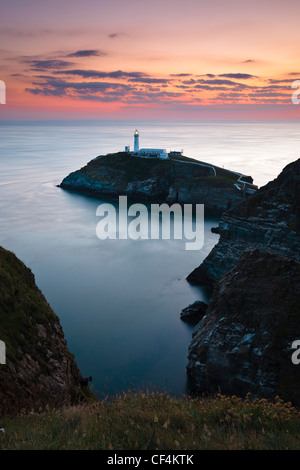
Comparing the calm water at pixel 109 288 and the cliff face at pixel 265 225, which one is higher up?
the cliff face at pixel 265 225

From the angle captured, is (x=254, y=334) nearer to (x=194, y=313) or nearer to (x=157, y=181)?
(x=194, y=313)

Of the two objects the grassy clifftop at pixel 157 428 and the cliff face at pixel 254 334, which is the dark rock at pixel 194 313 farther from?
the grassy clifftop at pixel 157 428

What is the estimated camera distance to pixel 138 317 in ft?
118

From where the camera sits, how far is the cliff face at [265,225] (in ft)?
110

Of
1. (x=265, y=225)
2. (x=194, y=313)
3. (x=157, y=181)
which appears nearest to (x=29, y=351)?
(x=194, y=313)

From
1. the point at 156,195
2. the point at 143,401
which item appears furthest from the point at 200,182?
the point at 143,401

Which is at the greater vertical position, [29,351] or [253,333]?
[29,351]

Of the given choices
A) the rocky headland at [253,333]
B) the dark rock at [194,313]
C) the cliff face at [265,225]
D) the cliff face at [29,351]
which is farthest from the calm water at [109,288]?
the cliff face at [265,225]

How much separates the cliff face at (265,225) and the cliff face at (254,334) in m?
10.7

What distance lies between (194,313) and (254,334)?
15090 millimetres

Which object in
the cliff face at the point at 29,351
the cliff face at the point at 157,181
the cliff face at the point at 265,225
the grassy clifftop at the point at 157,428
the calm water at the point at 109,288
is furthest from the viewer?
the cliff face at the point at 157,181

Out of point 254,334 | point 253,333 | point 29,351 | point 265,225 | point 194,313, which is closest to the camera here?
point 29,351

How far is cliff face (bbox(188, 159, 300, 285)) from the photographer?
33625 millimetres

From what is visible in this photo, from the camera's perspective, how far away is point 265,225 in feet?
118
